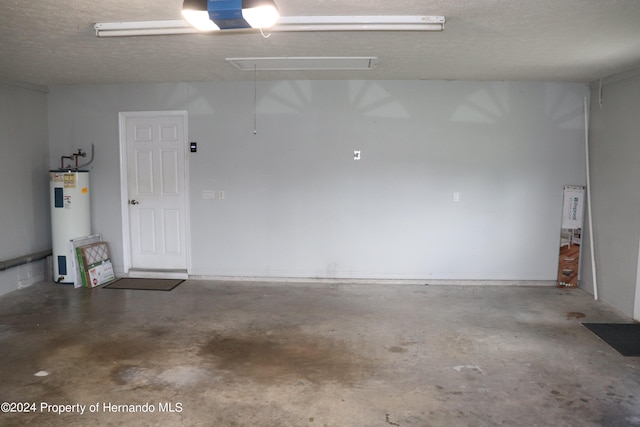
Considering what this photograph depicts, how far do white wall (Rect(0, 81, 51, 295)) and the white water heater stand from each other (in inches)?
11.4

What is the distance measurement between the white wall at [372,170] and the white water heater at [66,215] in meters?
0.56

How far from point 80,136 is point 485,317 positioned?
561 centimetres

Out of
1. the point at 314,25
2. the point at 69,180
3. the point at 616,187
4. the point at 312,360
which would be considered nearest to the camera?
the point at 314,25

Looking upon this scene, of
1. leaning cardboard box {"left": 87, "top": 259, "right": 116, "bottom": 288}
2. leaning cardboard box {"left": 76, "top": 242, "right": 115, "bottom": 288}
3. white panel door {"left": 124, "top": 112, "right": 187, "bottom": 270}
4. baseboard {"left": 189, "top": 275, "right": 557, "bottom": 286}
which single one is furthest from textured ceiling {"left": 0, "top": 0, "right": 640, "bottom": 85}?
baseboard {"left": 189, "top": 275, "right": 557, "bottom": 286}

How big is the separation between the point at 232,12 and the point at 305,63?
210cm

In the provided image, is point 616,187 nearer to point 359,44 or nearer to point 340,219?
point 340,219

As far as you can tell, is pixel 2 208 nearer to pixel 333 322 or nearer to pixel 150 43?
pixel 150 43

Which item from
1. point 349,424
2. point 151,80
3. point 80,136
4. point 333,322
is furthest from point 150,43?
point 349,424

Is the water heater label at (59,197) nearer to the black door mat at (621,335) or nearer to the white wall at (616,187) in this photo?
the black door mat at (621,335)

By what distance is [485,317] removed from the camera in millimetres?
4473

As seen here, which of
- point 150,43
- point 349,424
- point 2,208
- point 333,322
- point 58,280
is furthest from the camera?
point 58,280

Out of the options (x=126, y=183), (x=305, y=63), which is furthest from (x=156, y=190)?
(x=305, y=63)

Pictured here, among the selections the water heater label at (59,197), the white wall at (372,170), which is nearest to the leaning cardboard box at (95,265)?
the water heater label at (59,197)

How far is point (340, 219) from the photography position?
18.5ft
